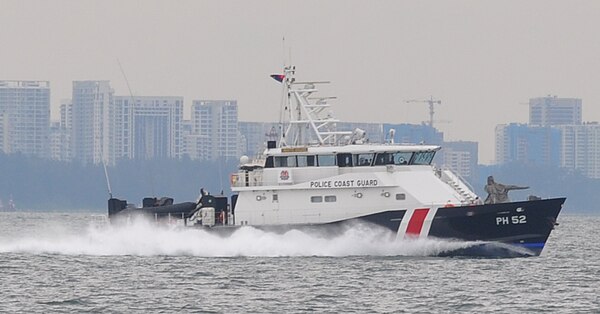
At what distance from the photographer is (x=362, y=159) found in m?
49.9

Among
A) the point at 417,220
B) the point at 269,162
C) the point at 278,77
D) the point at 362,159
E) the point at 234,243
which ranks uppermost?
the point at 278,77

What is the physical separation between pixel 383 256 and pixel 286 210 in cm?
372

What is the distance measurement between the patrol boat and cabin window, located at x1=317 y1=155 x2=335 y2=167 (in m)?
0.03

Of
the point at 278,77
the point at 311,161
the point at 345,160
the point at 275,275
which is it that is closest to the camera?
the point at 275,275

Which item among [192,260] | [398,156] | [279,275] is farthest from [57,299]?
[398,156]

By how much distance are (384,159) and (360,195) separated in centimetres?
148

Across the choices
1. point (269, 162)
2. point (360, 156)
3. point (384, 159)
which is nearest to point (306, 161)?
point (269, 162)

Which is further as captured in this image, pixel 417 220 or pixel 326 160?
pixel 326 160

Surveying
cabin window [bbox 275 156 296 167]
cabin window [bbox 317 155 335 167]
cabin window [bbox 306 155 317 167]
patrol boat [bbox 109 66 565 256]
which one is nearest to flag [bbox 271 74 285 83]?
patrol boat [bbox 109 66 565 256]

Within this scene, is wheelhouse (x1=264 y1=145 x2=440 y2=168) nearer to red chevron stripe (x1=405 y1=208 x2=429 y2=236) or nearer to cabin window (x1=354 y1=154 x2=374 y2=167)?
cabin window (x1=354 y1=154 x2=374 y2=167)

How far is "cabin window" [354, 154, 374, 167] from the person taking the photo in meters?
49.8

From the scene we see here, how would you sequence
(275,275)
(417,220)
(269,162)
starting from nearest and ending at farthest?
(275,275), (417,220), (269,162)

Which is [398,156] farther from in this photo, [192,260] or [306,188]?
[192,260]

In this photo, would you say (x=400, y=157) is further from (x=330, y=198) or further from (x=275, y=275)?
(x=275, y=275)
